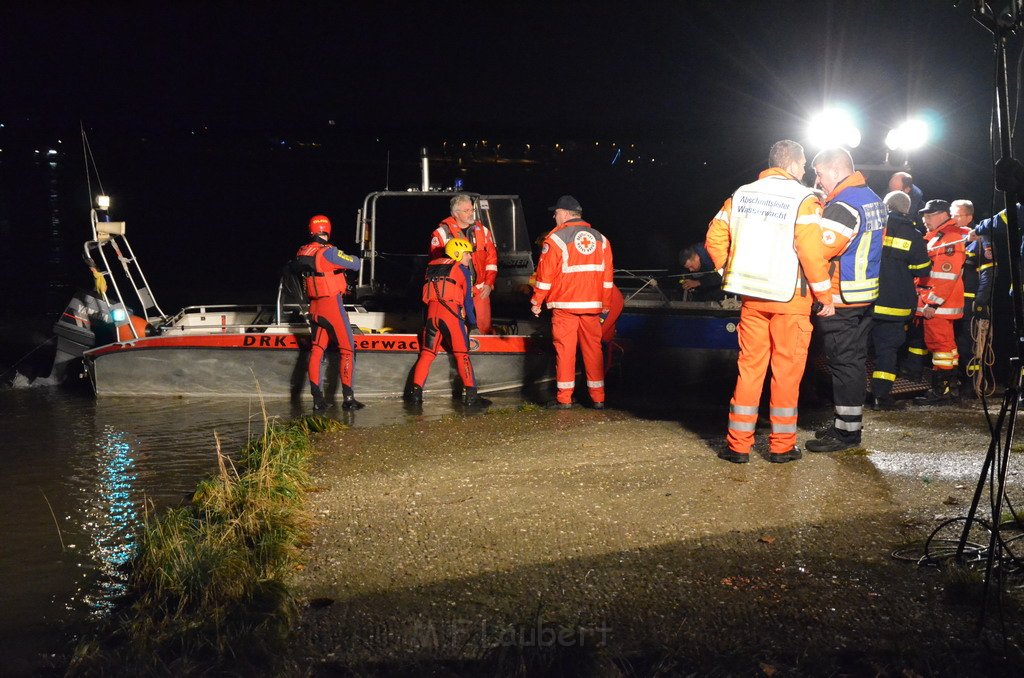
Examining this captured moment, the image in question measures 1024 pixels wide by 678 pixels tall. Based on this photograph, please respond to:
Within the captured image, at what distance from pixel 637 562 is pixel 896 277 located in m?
4.33

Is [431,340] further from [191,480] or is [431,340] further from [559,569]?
[559,569]

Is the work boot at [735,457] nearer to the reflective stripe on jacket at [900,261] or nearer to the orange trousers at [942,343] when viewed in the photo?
the reflective stripe on jacket at [900,261]

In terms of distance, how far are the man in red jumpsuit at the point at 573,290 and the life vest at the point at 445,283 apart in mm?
972

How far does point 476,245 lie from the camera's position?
8961mm

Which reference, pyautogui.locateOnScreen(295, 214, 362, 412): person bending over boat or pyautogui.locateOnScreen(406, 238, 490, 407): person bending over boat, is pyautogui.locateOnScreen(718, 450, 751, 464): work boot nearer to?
pyautogui.locateOnScreen(406, 238, 490, 407): person bending over boat

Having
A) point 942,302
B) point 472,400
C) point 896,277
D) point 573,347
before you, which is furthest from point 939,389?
point 472,400

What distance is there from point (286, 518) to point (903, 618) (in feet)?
9.31

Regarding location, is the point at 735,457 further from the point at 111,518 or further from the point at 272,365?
the point at 272,365

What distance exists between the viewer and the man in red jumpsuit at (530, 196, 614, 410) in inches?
292

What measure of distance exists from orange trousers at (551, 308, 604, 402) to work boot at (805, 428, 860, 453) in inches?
90.8

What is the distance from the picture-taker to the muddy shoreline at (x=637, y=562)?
124 inches

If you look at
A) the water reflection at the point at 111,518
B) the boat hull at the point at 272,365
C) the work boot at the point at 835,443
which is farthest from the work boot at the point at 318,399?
the work boot at the point at 835,443

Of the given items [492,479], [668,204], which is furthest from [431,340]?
[668,204]

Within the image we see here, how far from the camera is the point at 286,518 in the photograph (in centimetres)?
440
